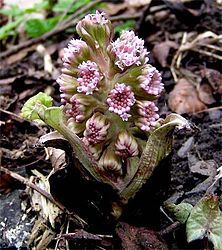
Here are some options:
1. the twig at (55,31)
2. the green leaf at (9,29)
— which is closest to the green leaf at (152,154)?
the twig at (55,31)

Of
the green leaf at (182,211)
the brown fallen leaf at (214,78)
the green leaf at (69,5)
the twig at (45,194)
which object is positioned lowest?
the brown fallen leaf at (214,78)

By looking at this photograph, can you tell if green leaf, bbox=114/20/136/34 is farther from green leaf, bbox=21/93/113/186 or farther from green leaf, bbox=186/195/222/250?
green leaf, bbox=186/195/222/250

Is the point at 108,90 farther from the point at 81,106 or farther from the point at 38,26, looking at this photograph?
the point at 38,26

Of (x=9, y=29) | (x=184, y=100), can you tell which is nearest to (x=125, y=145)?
(x=184, y=100)

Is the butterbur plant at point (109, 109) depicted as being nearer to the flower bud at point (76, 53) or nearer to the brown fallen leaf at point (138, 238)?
the flower bud at point (76, 53)

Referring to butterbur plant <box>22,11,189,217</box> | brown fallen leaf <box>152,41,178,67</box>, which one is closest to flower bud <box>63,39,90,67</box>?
butterbur plant <box>22,11,189,217</box>

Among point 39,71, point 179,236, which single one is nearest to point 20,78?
point 39,71
